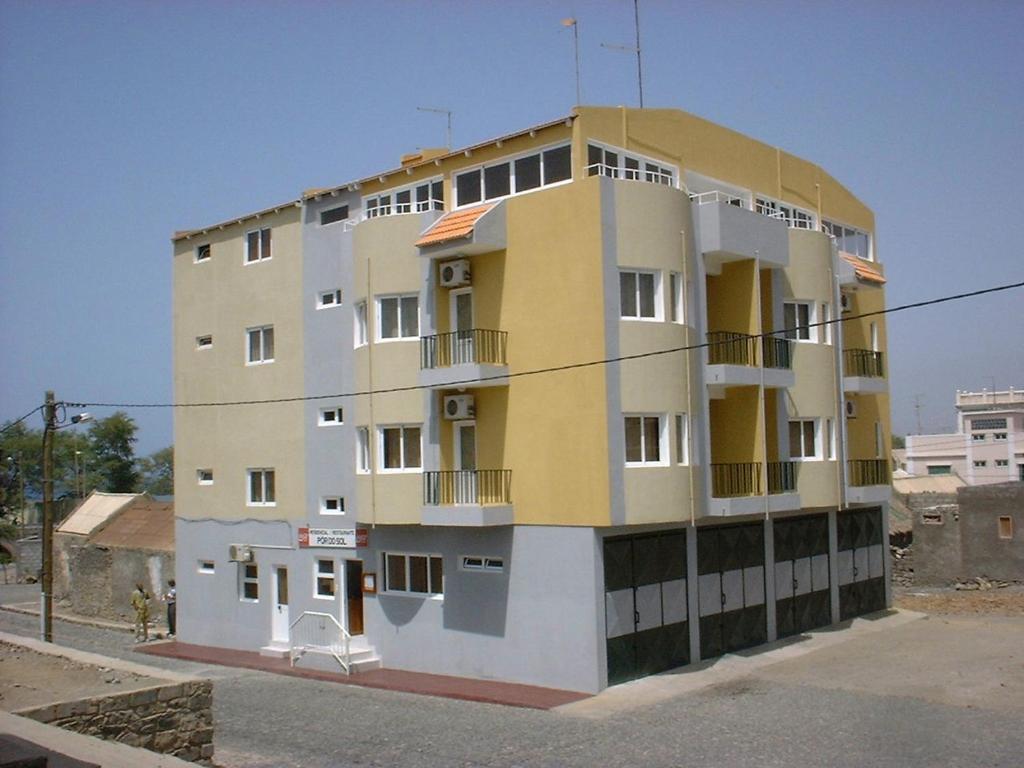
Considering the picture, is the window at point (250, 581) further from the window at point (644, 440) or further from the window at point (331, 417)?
the window at point (644, 440)

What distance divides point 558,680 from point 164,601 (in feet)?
53.6

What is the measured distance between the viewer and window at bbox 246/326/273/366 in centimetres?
2586

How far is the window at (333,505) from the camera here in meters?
23.7

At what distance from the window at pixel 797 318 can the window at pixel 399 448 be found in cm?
824

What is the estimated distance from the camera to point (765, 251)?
21.6 meters

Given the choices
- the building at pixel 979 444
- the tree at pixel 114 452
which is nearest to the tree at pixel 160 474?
the tree at pixel 114 452

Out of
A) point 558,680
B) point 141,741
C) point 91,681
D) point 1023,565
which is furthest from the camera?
point 1023,565

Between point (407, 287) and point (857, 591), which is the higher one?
point (407, 287)

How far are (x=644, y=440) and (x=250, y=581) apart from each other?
38.3 ft

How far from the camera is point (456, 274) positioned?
67.8 feet

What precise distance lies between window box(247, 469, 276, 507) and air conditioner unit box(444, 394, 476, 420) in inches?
270

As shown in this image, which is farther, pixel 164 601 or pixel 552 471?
pixel 164 601

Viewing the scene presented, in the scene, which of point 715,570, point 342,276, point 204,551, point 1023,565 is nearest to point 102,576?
point 204,551

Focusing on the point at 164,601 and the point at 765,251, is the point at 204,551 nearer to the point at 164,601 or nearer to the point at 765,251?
the point at 164,601
